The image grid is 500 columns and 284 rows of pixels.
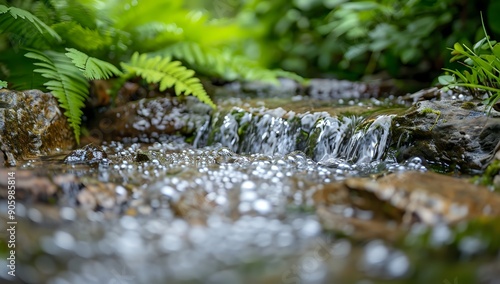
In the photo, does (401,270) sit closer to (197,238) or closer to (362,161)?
(197,238)

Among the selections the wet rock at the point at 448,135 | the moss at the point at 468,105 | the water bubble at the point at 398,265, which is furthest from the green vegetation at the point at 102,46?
the water bubble at the point at 398,265

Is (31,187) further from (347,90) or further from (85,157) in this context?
(347,90)

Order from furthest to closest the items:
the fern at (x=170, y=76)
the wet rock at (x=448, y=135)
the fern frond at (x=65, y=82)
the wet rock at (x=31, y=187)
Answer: the fern at (x=170, y=76), the fern frond at (x=65, y=82), the wet rock at (x=448, y=135), the wet rock at (x=31, y=187)

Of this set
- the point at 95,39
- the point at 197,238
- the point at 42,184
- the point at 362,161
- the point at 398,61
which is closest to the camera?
the point at 197,238

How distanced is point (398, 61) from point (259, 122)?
89.0 inches

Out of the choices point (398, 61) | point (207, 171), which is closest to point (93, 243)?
point (207, 171)

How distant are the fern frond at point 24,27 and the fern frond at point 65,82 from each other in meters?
0.08

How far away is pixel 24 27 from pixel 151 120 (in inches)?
39.3

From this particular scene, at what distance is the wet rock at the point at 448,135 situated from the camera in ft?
6.49

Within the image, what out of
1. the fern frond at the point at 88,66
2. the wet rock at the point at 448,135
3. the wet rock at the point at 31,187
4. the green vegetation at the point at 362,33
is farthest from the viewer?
the green vegetation at the point at 362,33

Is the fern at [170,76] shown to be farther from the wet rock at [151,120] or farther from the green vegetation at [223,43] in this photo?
the wet rock at [151,120]

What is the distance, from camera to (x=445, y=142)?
6.77 ft

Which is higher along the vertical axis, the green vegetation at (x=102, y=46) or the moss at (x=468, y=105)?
the green vegetation at (x=102, y=46)

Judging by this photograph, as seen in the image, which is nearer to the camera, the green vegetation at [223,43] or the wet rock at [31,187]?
the wet rock at [31,187]
